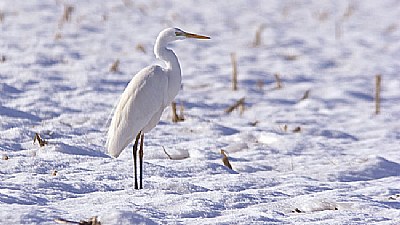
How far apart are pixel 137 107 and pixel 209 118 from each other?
269 centimetres

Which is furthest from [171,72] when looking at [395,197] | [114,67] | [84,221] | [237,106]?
[114,67]

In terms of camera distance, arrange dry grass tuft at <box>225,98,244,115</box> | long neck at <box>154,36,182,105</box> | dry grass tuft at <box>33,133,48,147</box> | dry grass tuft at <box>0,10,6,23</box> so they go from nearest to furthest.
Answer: long neck at <box>154,36,182,105</box>
dry grass tuft at <box>33,133,48,147</box>
dry grass tuft at <box>225,98,244,115</box>
dry grass tuft at <box>0,10,6,23</box>

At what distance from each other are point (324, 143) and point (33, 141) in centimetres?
259

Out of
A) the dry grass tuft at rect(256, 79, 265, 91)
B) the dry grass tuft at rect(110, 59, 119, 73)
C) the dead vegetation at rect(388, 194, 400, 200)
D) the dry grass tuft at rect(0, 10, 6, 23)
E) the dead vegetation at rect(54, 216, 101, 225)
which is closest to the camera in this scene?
the dead vegetation at rect(54, 216, 101, 225)

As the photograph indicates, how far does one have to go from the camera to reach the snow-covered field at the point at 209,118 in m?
4.86

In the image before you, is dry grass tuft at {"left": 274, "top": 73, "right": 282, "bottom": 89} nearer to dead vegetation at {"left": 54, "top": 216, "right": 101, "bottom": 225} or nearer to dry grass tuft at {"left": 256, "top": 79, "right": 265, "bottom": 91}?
dry grass tuft at {"left": 256, "top": 79, "right": 265, "bottom": 91}

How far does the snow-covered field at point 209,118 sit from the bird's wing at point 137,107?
29 centimetres

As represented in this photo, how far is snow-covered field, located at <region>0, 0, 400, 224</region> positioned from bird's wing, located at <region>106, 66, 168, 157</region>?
294 mm

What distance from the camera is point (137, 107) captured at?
→ 5461mm

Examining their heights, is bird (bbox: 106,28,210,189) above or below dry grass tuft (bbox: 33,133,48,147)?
above

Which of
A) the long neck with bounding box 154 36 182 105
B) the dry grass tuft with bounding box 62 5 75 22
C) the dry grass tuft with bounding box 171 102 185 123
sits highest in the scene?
the long neck with bounding box 154 36 182 105

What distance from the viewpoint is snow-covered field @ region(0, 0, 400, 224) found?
4863mm

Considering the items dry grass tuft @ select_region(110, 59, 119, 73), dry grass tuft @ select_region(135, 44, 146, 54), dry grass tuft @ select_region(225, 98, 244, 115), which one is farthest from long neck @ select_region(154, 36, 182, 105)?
dry grass tuft @ select_region(135, 44, 146, 54)

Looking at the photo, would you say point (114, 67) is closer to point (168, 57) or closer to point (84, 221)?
point (168, 57)
